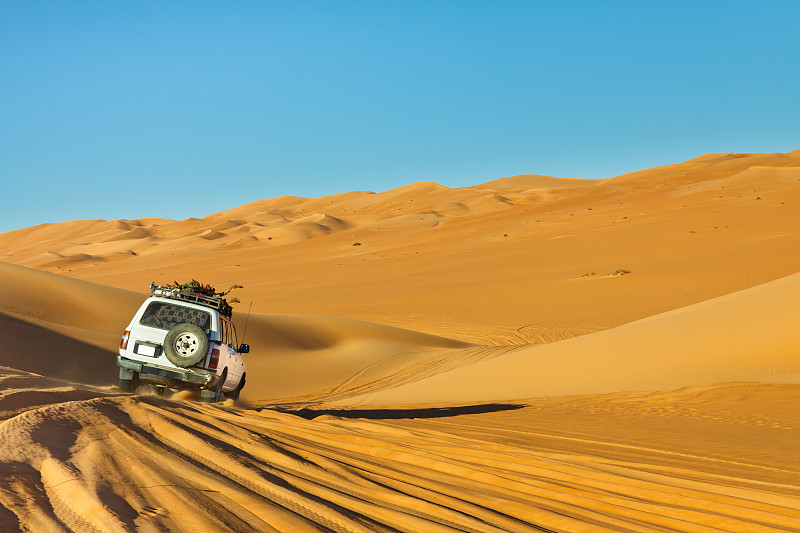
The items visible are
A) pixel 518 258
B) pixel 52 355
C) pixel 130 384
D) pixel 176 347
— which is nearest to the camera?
pixel 176 347

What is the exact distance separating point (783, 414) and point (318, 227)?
76.0 metres

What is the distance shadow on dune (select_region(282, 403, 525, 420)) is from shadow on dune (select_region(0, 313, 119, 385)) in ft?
16.5

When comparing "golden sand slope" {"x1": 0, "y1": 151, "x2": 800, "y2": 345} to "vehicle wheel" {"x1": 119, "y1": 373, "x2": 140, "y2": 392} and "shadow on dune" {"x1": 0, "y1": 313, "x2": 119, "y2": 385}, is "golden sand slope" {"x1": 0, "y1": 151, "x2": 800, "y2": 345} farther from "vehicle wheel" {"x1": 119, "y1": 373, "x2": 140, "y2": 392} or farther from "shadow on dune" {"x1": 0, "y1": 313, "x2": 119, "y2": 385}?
"vehicle wheel" {"x1": 119, "y1": 373, "x2": 140, "y2": 392}

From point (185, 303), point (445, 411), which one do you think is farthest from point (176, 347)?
point (445, 411)

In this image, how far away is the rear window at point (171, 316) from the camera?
9598 millimetres

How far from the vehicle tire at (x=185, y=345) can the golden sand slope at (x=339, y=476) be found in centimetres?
173

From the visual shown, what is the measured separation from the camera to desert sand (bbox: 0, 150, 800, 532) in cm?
408

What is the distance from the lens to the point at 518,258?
41781 mm

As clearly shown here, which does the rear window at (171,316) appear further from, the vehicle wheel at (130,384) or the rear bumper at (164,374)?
the vehicle wheel at (130,384)

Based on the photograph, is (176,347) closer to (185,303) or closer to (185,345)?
(185,345)

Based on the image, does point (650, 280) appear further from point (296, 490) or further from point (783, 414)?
point (296, 490)

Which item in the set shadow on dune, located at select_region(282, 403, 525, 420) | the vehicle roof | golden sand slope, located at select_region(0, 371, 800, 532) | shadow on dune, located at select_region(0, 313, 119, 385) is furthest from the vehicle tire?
shadow on dune, located at select_region(0, 313, 119, 385)

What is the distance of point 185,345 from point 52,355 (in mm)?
4766

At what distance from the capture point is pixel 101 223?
135875 millimetres
